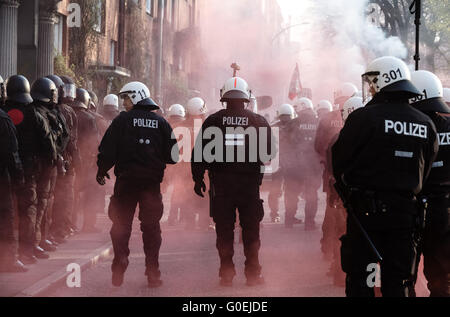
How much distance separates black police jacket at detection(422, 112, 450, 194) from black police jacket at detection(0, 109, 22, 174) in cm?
383

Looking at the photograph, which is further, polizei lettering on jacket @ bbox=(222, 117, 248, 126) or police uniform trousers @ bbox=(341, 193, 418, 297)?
polizei lettering on jacket @ bbox=(222, 117, 248, 126)

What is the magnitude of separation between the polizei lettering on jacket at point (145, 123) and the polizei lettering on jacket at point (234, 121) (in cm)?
67

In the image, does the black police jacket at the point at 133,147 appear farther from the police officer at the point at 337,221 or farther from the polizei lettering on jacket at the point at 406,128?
the polizei lettering on jacket at the point at 406,128

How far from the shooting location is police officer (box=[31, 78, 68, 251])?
8648mm

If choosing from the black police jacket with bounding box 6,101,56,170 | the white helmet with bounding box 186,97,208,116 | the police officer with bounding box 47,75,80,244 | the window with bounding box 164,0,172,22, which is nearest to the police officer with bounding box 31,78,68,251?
the black police jacket with bounding box 6,101,56,170

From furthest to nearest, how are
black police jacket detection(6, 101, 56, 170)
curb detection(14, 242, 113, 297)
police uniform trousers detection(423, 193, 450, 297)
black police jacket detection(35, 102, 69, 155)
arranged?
black police jacket detection(35, 102, 69, 155)
black police jacket detection(6, 101, 56, 170)
curb detection(14, 242, 113, 297)
police uniform trousers detection(423, 193, 450, 297)

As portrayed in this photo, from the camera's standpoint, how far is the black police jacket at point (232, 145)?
305 inches

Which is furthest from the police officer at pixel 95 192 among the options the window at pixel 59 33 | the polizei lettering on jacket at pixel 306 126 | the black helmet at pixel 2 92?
the window at pixel 59 33

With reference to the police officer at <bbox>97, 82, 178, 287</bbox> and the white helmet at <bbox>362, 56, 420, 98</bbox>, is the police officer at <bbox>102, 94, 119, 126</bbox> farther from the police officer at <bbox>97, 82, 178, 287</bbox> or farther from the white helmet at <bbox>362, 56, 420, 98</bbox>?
the white helmet at <bbox>362, 56, 420, 98</bbox>

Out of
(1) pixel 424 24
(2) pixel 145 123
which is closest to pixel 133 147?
(2) pixel 145 123

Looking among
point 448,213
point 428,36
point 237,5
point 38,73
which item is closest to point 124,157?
point 448,213

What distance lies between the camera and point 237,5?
47500 mm
